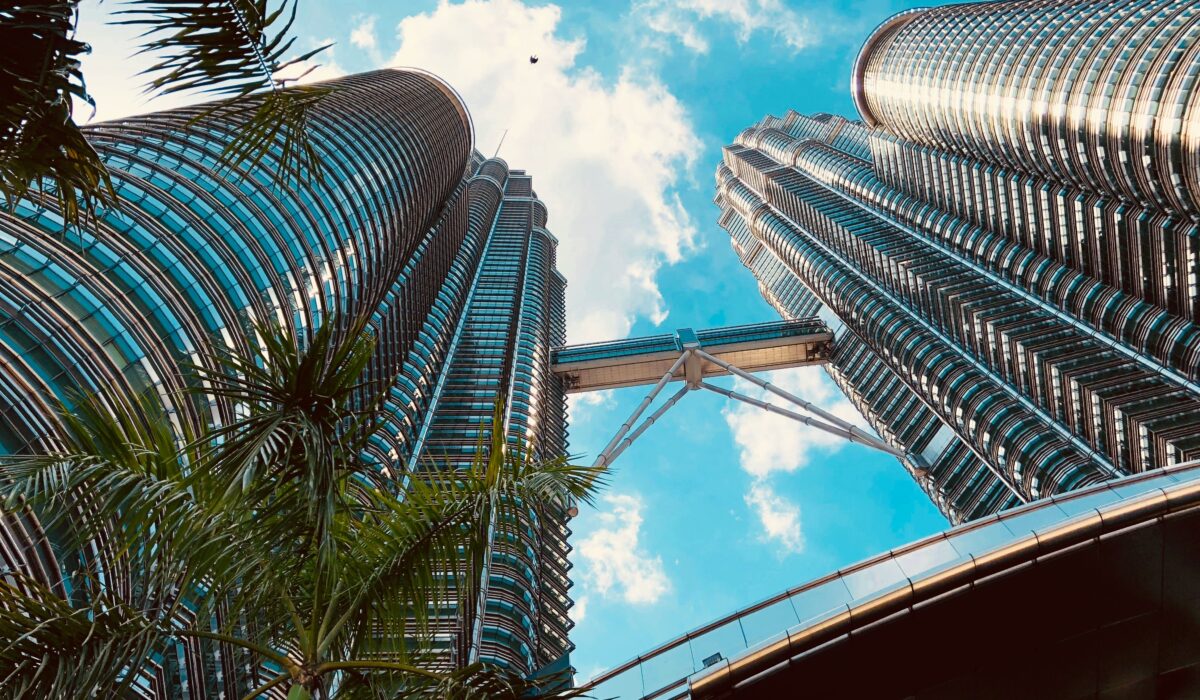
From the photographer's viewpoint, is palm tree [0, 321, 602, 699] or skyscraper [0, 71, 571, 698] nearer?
palm tree [0, 321, 602, 699]

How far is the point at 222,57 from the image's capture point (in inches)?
219

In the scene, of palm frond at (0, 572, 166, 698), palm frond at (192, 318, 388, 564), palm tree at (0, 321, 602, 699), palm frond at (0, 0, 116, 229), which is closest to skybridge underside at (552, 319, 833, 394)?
palm tree at (0, 321, 602, 699)

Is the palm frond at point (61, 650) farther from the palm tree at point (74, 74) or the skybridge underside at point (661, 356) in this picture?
the skybridge underside at point (661, 356)

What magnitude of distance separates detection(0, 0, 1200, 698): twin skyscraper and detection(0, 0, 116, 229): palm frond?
290 cm

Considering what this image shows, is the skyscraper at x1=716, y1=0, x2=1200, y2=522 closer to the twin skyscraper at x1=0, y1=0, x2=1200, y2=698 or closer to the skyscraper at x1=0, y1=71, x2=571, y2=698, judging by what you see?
the twin skyscraper at x1=0, y1=0, x2=1200, y2=698

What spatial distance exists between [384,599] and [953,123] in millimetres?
94688

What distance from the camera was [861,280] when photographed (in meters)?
108

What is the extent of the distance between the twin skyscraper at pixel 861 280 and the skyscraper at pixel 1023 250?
1.02ft

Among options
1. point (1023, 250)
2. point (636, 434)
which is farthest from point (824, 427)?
point (1023, 250)

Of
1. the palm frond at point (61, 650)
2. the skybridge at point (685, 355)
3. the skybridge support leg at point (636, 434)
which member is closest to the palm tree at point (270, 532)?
the palm frond at point (61, 650)

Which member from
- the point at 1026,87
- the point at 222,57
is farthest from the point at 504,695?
the point at 1026,87

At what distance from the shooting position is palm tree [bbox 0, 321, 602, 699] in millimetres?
6031

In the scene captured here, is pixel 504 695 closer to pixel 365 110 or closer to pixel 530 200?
→ pixel 365 110

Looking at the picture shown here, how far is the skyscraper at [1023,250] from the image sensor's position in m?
59.5
